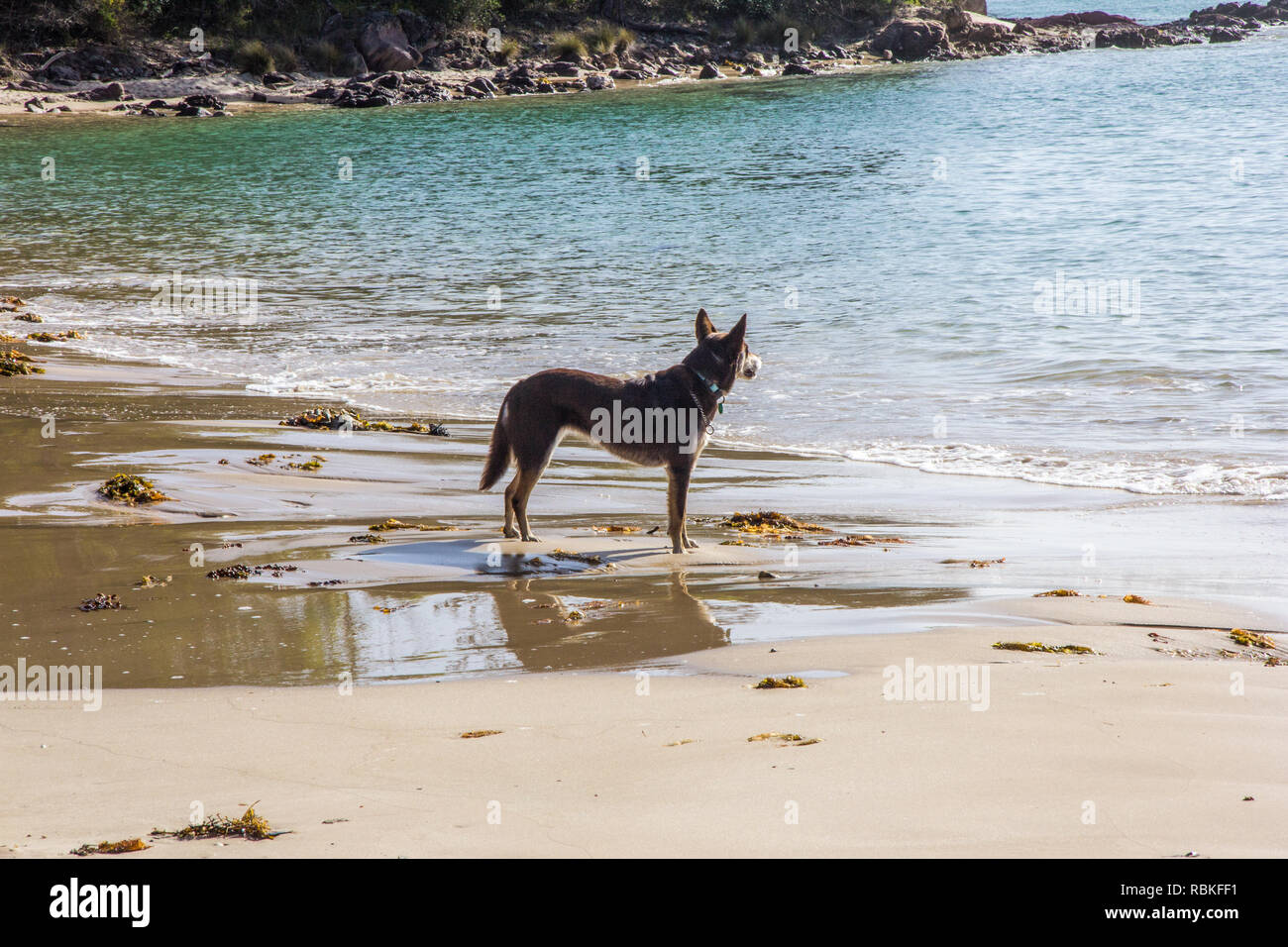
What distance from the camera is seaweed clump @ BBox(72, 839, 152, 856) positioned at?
296 cm

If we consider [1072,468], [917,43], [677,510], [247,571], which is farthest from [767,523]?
[917,43]

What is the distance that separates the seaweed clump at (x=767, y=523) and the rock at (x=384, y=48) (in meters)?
54.7

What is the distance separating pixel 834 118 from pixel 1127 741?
41789mm

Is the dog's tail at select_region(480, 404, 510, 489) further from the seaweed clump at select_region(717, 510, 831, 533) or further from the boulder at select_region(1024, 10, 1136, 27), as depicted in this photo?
the boulder at select_region(1024, 10, 1136, 27)

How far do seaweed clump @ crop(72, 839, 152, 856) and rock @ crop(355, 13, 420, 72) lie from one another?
5876 centimetres

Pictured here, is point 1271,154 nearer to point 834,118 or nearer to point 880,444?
point 834,118

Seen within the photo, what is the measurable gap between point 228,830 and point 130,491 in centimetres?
486

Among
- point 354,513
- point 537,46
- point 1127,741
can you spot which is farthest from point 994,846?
point 537,46

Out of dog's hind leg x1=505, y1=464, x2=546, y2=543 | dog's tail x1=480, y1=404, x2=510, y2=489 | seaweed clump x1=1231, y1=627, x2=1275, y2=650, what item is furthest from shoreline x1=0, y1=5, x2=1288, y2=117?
seaweed clump x1=1231, y1=627, x2=1275, y2=650

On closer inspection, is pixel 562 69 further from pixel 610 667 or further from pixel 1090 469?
pixel 610 667

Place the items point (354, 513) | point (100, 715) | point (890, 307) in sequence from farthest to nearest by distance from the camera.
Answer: point (890, 307)
point (354, 513)
point (100, 715)

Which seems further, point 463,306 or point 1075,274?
point 1075,274

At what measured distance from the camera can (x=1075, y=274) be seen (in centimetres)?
1806

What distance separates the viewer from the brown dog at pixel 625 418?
696 centimetres
